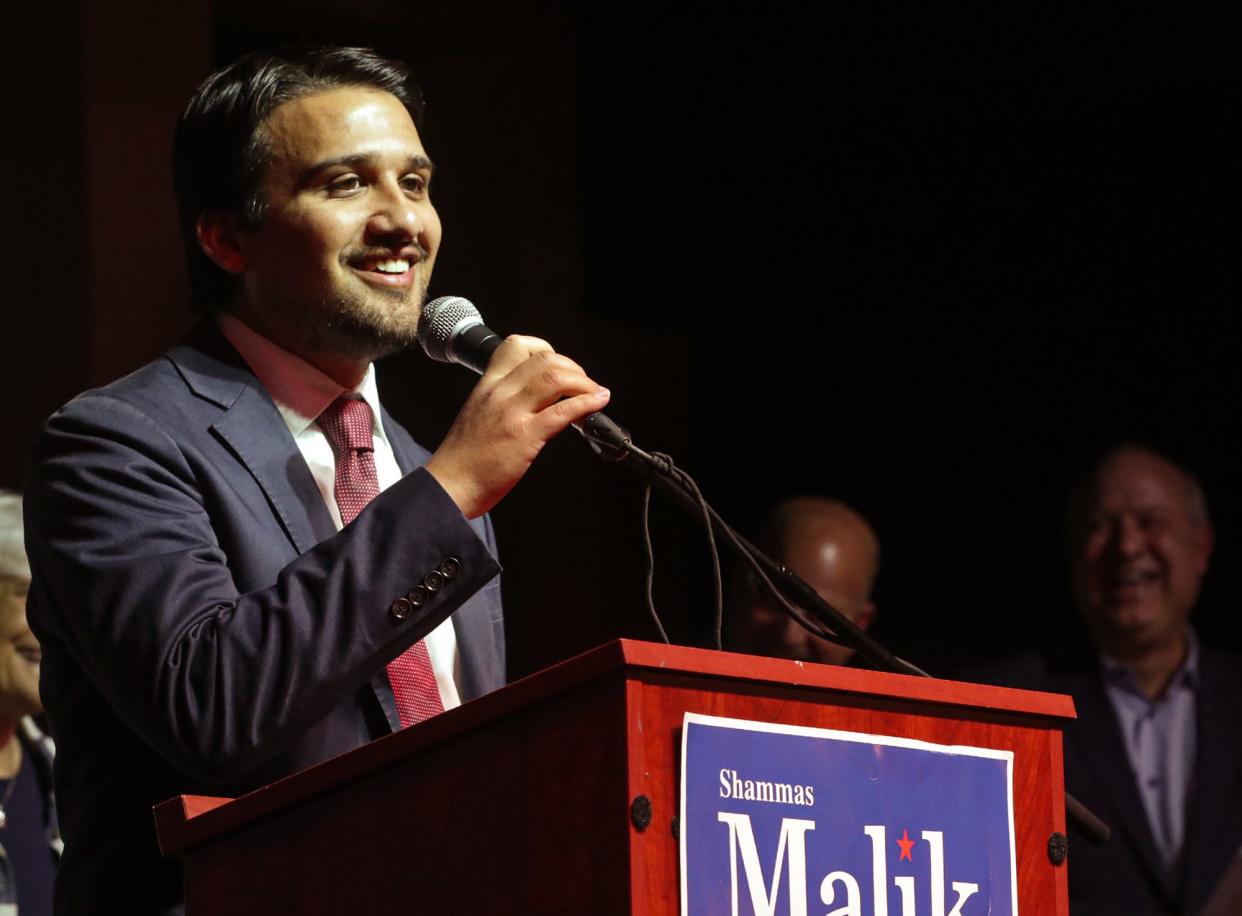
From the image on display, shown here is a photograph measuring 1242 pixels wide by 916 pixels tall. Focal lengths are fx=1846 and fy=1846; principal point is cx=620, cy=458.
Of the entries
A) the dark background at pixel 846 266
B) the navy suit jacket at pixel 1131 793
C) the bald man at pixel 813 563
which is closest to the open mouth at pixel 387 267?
the navy suit jacket at pixel 1131 793

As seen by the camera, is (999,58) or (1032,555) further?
(1032,555)

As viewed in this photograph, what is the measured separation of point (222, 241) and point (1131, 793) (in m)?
2.54

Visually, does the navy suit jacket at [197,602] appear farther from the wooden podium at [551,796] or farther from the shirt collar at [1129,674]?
the shirt collar at [1129,674]

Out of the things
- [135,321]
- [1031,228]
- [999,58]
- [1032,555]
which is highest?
[999,58]

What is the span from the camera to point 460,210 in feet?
15.8

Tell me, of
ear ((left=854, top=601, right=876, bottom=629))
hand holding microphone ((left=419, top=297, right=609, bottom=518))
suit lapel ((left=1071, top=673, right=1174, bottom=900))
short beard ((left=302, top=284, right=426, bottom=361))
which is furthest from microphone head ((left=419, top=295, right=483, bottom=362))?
ear ((left=854, top=601, right=876, bottom=629))

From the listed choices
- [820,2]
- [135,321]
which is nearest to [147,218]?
[135,321]

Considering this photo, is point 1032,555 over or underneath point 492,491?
over

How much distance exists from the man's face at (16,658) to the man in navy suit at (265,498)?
1616 mm

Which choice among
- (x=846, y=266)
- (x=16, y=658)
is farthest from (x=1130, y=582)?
(x=16, y=658)

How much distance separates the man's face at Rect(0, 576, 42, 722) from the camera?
3.53 metres

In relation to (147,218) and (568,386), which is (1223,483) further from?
(568,386)

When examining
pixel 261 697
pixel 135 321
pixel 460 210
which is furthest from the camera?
pixel 460 210

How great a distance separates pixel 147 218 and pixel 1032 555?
241 centimetres
